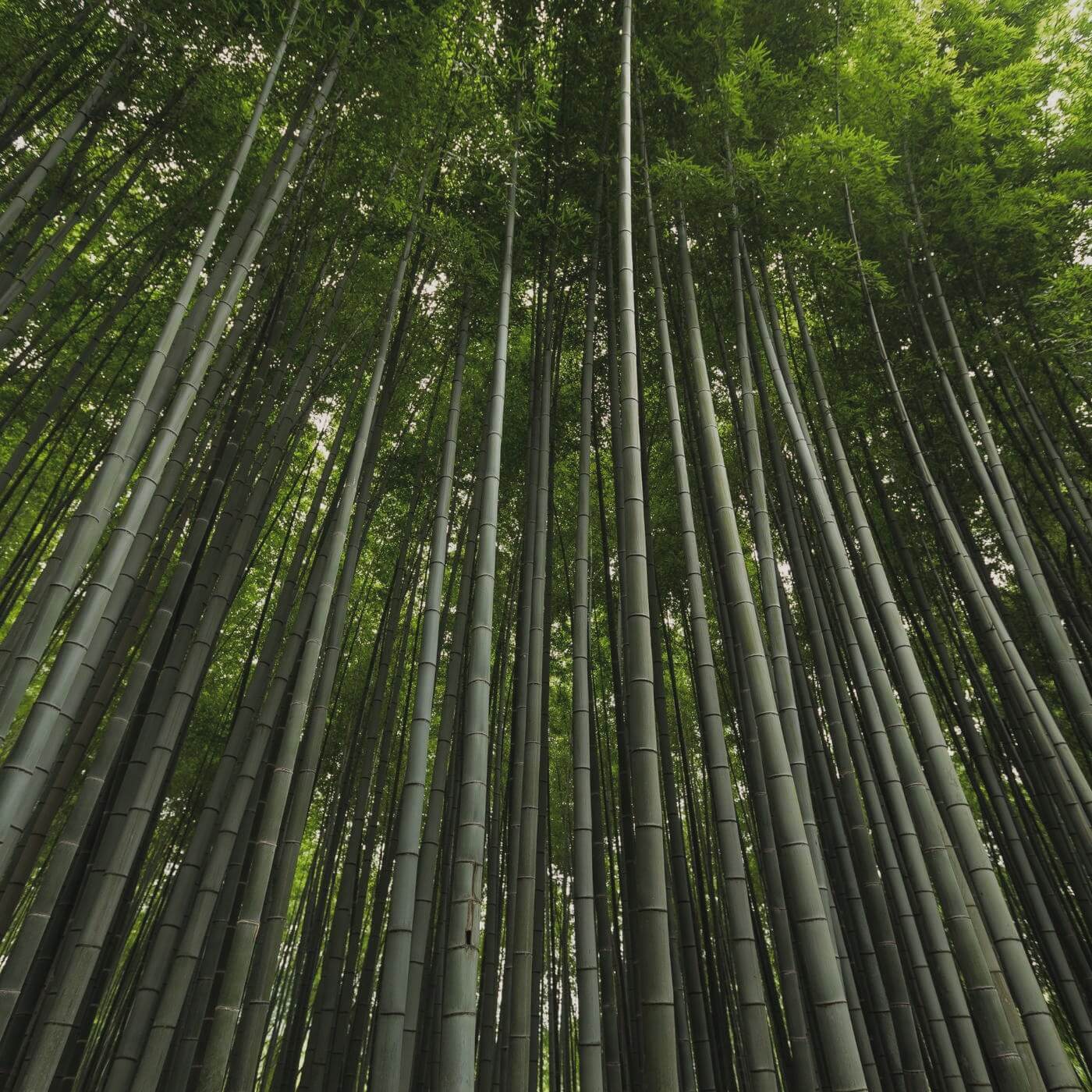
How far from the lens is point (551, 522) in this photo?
139 inches

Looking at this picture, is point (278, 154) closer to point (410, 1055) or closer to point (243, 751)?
point (243, 751)

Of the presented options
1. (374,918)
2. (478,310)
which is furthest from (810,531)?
(374,918)

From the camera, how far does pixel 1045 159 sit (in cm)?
381

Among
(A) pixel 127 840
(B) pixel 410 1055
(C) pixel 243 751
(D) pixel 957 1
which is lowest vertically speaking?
(B) pixel 410 1055

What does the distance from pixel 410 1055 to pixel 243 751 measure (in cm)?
99

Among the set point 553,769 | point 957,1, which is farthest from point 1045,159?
point 553,769

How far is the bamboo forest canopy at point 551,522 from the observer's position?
173 centimetres

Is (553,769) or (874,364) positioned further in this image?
(553,769)

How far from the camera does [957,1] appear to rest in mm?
3883

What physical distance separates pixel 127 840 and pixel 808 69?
4168mm

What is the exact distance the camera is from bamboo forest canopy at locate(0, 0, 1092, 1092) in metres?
1.73

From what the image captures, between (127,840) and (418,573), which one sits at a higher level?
(418,573)

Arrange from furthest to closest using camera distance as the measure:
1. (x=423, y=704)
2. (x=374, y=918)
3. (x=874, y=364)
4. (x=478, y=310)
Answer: (x=874, y=364), (x=478, y=310), (x=374, y=918), (x=423, y=704)

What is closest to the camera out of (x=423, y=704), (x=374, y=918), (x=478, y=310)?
(x=423, y=704)
